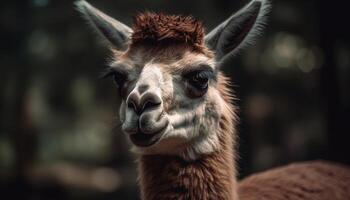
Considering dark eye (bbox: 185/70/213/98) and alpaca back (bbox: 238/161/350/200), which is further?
alpaca back (bbox: 238/161/350/200)

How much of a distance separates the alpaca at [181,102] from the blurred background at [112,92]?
4.33m

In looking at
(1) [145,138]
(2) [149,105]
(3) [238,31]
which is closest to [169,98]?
(2) [149,105]

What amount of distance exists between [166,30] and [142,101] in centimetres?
82

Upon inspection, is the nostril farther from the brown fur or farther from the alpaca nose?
the brown fur

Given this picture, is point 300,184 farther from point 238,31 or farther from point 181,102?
point 181,102

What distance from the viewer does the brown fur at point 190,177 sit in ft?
16.3

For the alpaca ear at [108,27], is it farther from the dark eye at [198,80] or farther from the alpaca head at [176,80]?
the dark eye at [198,80]

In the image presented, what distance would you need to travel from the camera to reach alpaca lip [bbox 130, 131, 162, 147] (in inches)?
186

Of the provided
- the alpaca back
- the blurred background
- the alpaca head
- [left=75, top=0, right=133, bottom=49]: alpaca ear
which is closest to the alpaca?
the alpaca head

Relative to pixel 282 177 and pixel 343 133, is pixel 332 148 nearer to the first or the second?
pixel 343 133

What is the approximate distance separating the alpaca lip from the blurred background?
5044 mm

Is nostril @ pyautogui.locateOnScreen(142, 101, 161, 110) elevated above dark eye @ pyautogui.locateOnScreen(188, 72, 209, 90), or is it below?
below

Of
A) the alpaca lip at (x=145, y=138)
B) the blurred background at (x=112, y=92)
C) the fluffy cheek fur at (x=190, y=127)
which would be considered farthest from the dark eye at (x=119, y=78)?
the blurred background at (x=112, y=92)

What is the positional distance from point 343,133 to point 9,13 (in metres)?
8.77
